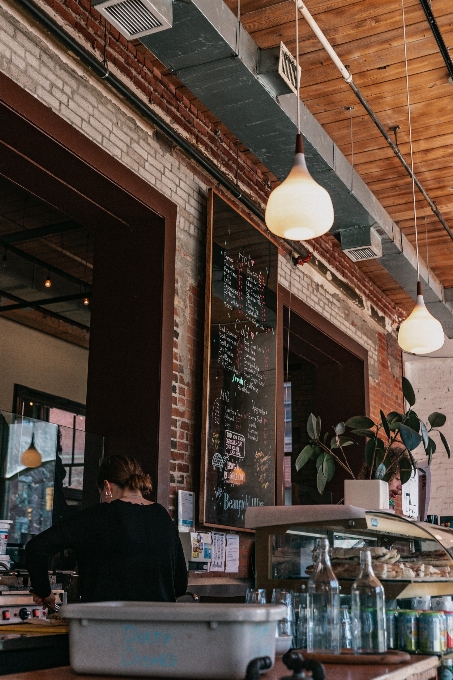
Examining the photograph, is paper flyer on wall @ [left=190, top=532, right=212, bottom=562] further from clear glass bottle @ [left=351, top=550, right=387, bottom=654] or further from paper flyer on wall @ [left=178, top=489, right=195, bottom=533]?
clear glass bottle @ [left=351, top=550, right=387, bottom=654]

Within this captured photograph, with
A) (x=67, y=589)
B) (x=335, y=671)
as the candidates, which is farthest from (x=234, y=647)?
(x=67, y=589)

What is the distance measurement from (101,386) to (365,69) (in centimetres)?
256

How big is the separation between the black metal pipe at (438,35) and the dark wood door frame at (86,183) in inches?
71.4

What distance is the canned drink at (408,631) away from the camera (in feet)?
8.43

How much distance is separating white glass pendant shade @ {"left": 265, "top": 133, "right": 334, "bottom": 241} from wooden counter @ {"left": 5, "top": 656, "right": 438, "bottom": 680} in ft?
5.65

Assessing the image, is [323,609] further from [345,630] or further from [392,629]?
[392,629]

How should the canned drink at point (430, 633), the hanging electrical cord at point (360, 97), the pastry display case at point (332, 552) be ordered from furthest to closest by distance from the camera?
1. the hanging electrical cord at point (360, 97)
2. the pastry display case at point (332, 552)
3. the canned drink at point (430, 633)

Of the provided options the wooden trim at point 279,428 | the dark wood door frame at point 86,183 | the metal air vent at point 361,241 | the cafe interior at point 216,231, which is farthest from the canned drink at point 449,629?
the metal air vent at point 361,241

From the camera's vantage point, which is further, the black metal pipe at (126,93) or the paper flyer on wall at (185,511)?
the paper flyer on wall at (185,511)

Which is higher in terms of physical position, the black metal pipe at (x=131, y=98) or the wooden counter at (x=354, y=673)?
the black metal pipe at (x=131, y=98)

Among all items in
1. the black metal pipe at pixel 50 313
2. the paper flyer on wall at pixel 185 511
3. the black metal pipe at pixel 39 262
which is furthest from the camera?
the black metal pipe at pixel 50 313

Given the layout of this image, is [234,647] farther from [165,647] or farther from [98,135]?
[98,135]

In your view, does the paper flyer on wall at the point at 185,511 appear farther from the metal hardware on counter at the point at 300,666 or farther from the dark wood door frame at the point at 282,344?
the metal hardware on counter at the point at 300,666

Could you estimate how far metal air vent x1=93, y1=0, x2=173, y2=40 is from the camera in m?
3.42
